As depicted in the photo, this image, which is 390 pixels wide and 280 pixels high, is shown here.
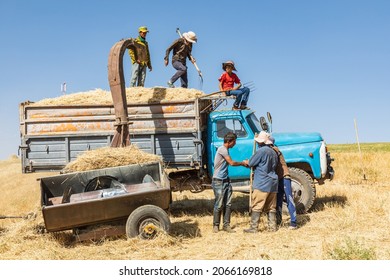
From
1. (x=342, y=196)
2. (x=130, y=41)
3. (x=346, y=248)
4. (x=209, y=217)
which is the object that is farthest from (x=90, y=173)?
(x=342, y=196)

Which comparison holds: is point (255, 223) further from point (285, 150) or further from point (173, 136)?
point (173, 136)

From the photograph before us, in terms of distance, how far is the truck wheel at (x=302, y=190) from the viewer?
9.27 m

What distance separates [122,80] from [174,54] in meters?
2.50

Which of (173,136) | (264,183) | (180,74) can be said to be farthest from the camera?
(180,74)

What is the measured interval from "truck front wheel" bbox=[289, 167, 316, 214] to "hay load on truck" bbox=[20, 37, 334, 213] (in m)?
0.02

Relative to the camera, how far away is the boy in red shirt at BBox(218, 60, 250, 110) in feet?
32.9

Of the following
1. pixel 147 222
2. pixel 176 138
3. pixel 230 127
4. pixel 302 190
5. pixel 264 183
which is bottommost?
pixel 147 222

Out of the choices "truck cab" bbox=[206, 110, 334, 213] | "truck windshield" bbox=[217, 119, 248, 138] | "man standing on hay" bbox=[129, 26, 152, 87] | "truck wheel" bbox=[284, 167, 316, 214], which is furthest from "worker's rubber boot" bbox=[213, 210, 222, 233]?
"man standing on hay" bbox=[129, 26, 152, 87]

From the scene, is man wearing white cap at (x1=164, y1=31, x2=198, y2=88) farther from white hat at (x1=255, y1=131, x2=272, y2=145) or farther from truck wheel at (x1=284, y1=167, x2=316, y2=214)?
white hat at (x1=255, y1=131, x2=272, y2=145)

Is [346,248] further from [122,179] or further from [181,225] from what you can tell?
[122,179]

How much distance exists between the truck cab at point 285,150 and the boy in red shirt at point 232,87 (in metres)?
0.30

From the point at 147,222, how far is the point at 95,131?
11.9ft

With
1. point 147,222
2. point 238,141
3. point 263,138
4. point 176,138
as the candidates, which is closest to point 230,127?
point 238,141

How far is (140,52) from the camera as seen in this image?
11.2 m
